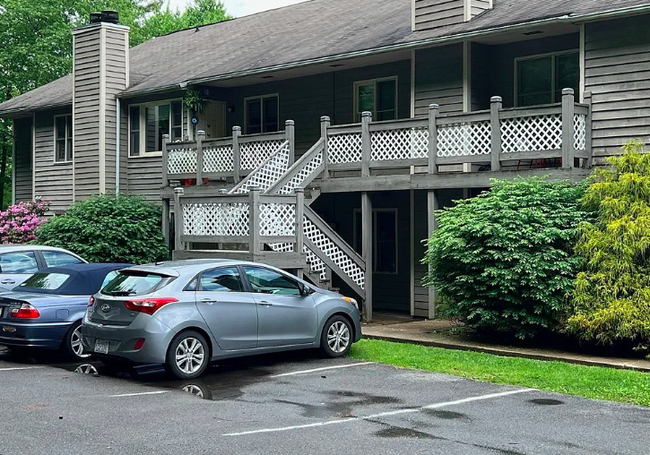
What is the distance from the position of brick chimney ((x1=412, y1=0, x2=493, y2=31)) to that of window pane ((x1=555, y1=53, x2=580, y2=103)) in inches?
82.6

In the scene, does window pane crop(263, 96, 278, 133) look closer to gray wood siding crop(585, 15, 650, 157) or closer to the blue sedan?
gray wood siding crop(585, 15, 650, 157)

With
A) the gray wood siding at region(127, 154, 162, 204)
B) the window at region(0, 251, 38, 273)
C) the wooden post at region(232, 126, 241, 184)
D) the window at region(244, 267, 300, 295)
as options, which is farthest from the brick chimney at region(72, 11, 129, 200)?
the window at region(244, 267, 300, 295)

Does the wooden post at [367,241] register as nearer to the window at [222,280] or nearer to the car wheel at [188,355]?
the window at [222,280]

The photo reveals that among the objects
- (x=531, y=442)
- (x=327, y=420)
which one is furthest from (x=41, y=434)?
(x=531, y=442)

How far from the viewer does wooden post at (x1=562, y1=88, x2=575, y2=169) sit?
15.2 m

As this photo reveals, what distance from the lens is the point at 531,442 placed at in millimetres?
8188

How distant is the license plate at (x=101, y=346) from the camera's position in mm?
11742

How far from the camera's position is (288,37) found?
24453 millimetres

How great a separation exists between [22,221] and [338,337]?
54.3 ft

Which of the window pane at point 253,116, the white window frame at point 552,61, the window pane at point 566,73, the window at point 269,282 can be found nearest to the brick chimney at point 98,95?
the window pane at point 253,116

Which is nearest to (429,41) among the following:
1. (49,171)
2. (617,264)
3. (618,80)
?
(618,80)

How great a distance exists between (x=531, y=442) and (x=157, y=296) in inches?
205

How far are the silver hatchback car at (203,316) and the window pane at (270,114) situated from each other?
10.9 m

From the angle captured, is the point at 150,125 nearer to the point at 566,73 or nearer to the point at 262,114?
the point at 262,114
